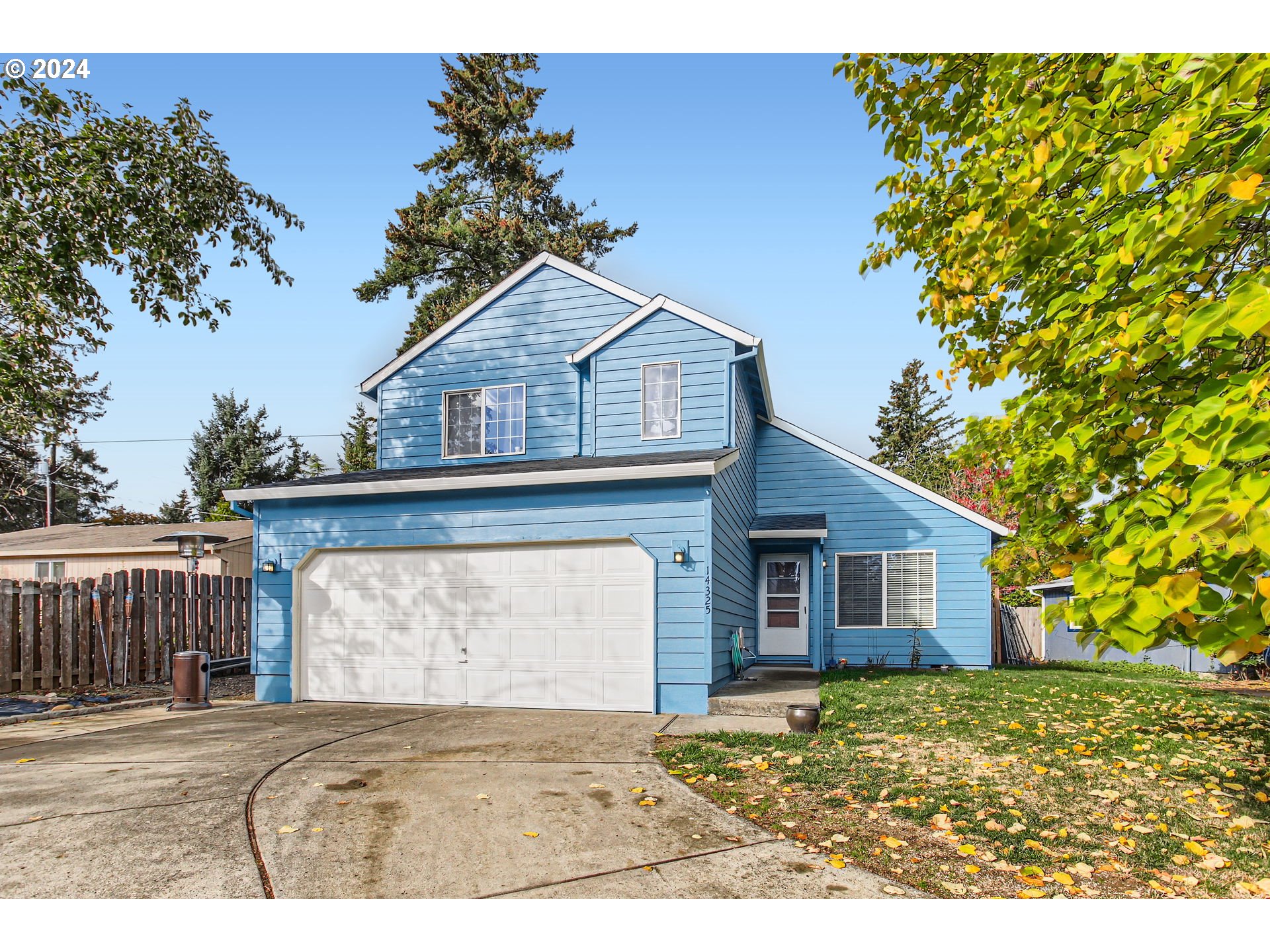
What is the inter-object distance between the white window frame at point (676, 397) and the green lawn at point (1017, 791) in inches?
181

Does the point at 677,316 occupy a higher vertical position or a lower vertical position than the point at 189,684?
higher

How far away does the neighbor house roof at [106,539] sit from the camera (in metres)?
22.1

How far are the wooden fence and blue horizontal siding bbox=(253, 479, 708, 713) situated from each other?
2822mm

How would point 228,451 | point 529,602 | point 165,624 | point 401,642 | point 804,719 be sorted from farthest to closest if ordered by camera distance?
point 228,451 < point 165,624 < point 401,642 < point 529,602 < point 804,719

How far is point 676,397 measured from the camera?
1184cm

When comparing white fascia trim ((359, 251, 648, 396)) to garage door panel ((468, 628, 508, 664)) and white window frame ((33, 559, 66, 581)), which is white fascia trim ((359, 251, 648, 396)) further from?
white window frame ((33, 559, 66, 581))

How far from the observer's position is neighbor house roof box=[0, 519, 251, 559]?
72.6 feet

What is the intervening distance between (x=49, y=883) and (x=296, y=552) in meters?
7.46

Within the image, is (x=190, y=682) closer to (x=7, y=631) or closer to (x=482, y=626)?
(x=7, y=631)

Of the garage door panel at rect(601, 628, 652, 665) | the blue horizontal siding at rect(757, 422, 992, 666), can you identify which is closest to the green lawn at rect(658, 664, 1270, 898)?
the garage door panel at rect(601, 628, 652, 665)

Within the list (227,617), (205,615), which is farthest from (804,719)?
(227,617)

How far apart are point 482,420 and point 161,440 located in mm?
32253

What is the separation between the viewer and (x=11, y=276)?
9094 mm
